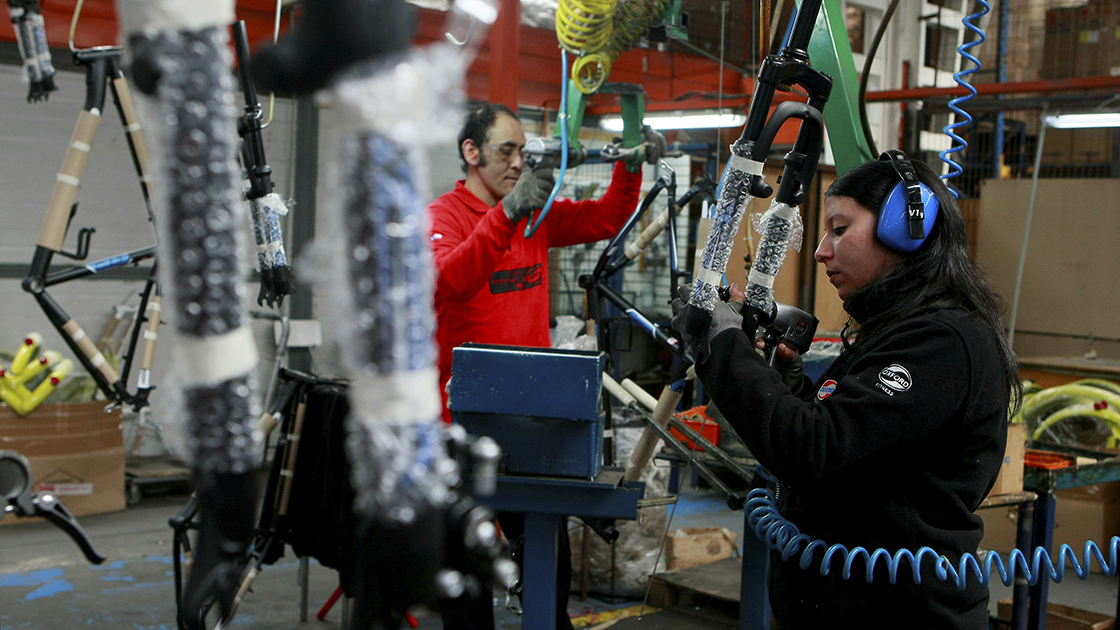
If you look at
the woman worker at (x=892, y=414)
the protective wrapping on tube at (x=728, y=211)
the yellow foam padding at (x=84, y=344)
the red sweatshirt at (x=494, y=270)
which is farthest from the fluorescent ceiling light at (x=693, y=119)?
the protective wrapping on tube at (x=728, y=211)

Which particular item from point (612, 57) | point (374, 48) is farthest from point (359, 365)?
point (612, 57)

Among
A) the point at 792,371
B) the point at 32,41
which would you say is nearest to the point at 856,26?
the point at 792,371

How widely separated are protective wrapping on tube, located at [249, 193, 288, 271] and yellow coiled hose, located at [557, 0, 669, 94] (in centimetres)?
123

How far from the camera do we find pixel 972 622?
1.49 m

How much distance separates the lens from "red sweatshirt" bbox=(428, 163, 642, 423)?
90.0 inches

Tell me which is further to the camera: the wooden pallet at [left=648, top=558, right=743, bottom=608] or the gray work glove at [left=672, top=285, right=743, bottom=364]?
the wooden pallet at [left=648, top=558, right=743, bottom=608]

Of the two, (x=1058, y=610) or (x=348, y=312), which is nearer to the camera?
(x=348, y=312)

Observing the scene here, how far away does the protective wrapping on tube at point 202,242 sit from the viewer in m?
0.40

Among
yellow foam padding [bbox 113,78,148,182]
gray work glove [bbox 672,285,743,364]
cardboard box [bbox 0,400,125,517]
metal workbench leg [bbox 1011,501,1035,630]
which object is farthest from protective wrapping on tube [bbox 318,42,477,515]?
cardboard box [bbox 0,400,125,517]

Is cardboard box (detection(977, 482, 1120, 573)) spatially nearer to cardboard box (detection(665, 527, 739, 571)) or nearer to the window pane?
cardboard box (detection(665, 527, 739, 571))

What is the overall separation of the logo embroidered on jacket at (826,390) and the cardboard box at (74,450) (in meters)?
3.79

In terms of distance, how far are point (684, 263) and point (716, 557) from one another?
3143 mm

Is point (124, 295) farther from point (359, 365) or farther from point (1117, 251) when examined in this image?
point (1117, 251)

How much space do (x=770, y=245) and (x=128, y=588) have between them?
11.0ft
